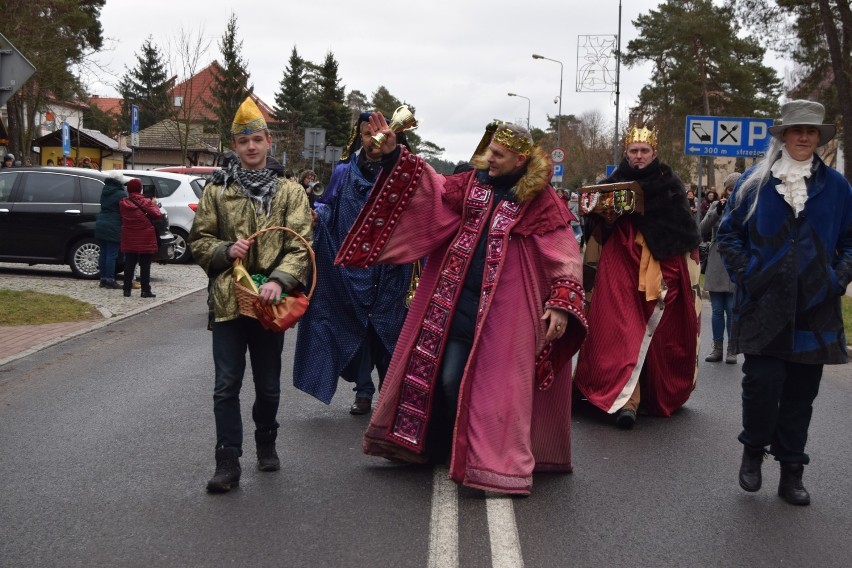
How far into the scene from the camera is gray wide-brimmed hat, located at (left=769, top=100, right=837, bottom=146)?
17.5 feet

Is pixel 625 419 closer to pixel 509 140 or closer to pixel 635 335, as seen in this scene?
pixel 635 335

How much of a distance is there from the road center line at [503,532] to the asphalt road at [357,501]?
1 cm

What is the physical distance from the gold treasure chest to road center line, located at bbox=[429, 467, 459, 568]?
8.11 feet

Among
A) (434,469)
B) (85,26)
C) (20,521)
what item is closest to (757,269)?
(434,469)

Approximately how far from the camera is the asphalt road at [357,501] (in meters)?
4.50

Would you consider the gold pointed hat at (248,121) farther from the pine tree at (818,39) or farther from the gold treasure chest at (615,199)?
the pine tree at (818,39)

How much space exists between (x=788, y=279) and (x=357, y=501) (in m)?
2.32

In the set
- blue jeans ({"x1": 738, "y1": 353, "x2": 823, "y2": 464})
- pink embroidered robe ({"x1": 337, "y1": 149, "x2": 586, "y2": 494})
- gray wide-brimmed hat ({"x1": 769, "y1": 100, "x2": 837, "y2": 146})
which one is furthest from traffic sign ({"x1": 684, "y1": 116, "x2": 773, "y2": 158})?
pink embroidered robe ({"x1": 337, "y1": 149, "x2": 586, "y2": 494})

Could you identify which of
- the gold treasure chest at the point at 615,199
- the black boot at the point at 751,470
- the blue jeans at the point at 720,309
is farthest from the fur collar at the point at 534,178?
the blue jeans at the point at 720,309

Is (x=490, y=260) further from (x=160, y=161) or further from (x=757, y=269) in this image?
(x=160, y=161)

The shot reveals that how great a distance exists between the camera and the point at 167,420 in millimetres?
7113

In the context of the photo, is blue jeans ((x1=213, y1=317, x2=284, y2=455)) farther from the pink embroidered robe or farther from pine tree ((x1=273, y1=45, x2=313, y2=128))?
pine tree ((x1=273, y1=45, x2=313, y2=128))

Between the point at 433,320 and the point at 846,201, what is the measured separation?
211 cm

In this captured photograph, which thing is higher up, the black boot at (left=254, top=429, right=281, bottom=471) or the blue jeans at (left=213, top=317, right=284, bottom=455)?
the blue jeans at (left=213, top=317, right=284, bottom=455)
